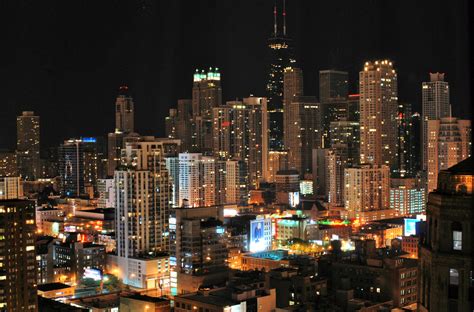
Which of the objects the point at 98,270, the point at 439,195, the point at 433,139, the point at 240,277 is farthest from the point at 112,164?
the point at 439,195

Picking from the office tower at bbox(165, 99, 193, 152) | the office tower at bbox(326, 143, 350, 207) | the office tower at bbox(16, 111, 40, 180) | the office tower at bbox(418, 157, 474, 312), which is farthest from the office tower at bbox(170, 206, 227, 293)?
the office tower at bbox(165, 99, 193, 152)

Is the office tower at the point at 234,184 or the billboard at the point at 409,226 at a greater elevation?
the office tower at the point at 234,184

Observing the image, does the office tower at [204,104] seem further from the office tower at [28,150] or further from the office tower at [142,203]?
the office tower at [142,203]

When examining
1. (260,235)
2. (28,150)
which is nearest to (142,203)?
(260,235)

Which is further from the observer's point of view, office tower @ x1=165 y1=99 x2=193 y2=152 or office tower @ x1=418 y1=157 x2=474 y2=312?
office tower @ x1=165 y1=99 x2=193 y2=152

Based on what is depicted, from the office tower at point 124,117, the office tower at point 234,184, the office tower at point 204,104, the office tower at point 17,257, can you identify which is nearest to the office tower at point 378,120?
the office tower at point 234,184

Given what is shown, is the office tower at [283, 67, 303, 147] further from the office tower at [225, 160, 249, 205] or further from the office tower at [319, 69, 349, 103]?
the office tower at [225, 160, 249, 205]
